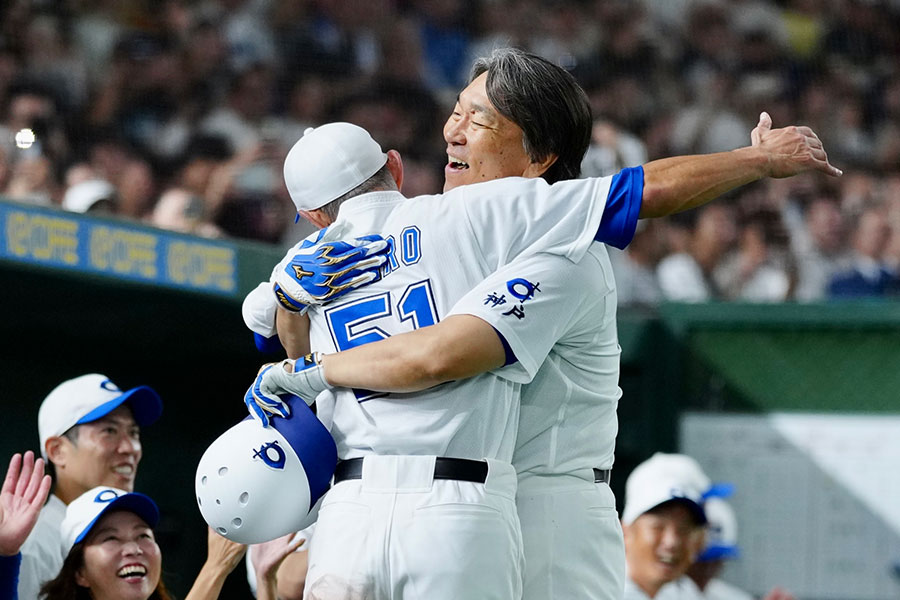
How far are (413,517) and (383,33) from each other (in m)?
5.74

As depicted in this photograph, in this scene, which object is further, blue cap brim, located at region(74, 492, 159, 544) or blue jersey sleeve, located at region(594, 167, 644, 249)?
blue cap brim, located at region(74, 492, 159, 544)

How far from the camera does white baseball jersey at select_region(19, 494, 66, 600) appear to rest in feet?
13.3

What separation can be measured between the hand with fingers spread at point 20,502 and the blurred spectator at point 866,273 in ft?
16.2

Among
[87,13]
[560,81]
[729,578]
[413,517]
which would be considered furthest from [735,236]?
[413,517]

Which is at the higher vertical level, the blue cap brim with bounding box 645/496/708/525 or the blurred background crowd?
the blurred background crowd

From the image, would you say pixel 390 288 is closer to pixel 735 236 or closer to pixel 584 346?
pixel 584 346

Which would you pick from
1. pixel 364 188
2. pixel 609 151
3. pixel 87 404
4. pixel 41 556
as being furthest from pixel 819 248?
pixel 364 188

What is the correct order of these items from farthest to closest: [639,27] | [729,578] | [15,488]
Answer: [639,27]
[729,578]
[15,488]

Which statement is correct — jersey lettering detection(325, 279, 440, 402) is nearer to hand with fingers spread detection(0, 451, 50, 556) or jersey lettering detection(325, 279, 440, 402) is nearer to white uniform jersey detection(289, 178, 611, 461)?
white uniform jersey detection(289, 178, 611, 461)

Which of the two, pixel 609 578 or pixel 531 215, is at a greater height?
pixel 531 215

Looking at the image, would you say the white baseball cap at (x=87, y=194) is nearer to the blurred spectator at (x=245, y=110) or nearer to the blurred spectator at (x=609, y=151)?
the blurred spectator at (x=245, y=110)

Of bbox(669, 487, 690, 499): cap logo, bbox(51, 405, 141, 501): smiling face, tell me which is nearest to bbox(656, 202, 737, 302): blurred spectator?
bbox(669, 487, 690, 499): cap logo

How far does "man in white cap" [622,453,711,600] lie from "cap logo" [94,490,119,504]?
1894 mm

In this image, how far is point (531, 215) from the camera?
2791mm
